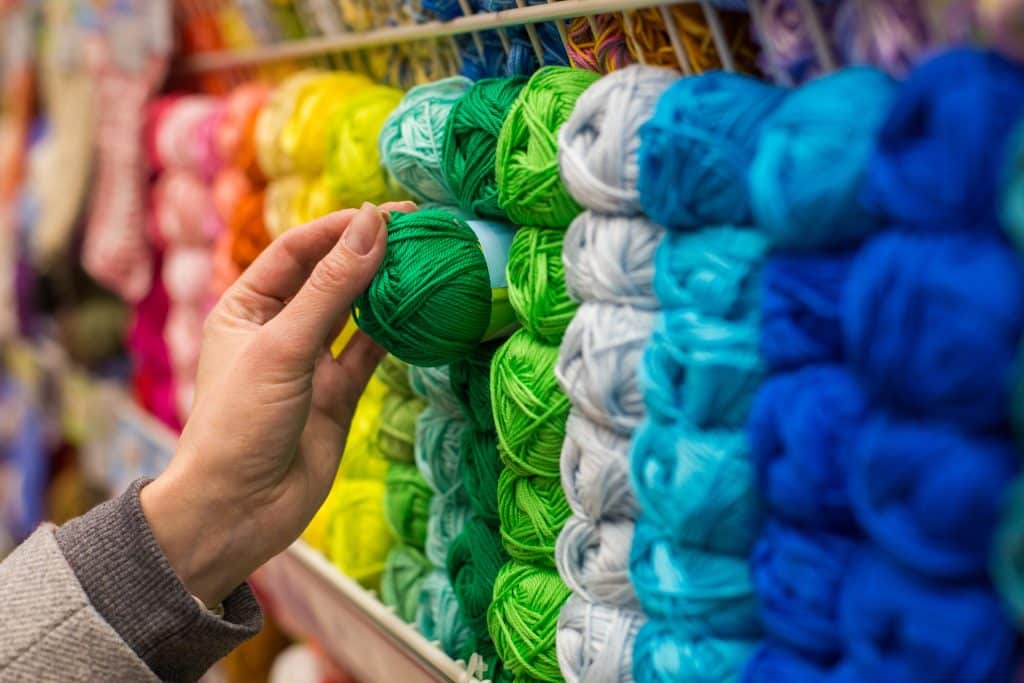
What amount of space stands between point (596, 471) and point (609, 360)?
0.24 ft

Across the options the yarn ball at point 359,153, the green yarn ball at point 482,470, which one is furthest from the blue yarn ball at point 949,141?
the yarn ball at point 359,153

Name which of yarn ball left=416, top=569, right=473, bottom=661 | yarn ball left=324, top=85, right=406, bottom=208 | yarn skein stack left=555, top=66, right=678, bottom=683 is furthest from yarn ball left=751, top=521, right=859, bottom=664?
yarn ball left=324, top=85, right=406, bottom=208

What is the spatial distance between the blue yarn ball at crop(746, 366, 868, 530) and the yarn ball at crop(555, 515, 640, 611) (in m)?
0.14

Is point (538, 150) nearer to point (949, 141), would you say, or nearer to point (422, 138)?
point (422, 138)

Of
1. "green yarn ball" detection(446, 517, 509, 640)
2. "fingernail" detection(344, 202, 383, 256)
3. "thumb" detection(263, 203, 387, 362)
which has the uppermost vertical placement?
"fingernail" detection(344, 202, 383, 256)

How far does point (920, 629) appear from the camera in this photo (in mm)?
453

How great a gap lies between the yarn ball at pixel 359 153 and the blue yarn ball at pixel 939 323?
1.62 ft

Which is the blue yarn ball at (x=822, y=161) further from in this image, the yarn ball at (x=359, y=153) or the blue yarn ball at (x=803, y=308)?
the yarn ball at (x=359, y=153)

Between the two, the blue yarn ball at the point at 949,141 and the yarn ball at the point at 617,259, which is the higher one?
the blue yarn ball at the point at 949,141

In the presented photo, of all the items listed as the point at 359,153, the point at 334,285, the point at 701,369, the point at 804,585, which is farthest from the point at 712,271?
the point at 359,153

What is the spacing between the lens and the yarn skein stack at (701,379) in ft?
1.77

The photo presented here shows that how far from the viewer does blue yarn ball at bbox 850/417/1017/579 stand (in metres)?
0.43

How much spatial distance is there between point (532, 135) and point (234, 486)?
322 mm

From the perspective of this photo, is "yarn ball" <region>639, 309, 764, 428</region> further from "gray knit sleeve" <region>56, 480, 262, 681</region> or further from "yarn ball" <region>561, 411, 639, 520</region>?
"gray knit sleeve" <region>56, 480, 262, 681</region>
